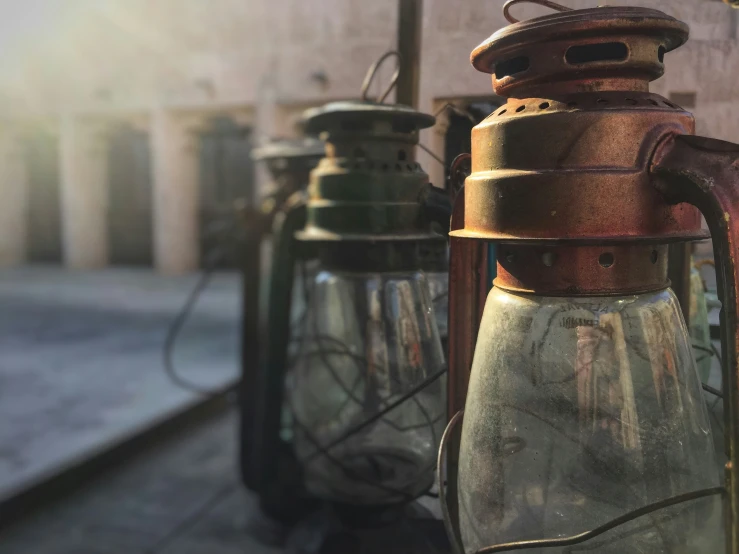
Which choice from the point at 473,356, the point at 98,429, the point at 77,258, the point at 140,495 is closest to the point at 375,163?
the point at 473,356

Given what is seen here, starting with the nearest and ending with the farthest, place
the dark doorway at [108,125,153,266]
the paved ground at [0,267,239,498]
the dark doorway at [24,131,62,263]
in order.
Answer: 1. the paved ground at [0,267,239,498]
2. the dark doorway at [108,125,153,266]
3. the dark doorway at [24,131,62,263]

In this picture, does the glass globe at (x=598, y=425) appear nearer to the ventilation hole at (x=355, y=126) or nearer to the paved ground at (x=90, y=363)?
the ventilation hole at (x=355, y=126)

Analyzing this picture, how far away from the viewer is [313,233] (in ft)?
1.77

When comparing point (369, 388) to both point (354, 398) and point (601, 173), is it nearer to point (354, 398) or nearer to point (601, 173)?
point (354, 398)

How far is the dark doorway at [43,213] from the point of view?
7.84 m

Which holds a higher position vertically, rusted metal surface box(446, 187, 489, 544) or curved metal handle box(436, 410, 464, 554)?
rusted metal surface box(446, 187, 489, 544)

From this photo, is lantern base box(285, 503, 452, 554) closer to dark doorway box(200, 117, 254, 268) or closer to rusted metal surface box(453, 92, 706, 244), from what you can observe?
rusted metal surface box(453, 92, 706, 244)

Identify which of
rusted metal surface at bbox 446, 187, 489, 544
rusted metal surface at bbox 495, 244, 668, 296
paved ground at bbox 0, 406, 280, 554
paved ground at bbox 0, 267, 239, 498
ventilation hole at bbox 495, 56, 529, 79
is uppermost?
ventilation hole at bbox 495, 56, 529, 79

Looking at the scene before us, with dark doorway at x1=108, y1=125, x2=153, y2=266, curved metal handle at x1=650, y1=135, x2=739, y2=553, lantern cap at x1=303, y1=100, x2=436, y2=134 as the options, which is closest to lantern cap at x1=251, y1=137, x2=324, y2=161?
lantern cap at x1=303, y1=100, x2=436, y2=134

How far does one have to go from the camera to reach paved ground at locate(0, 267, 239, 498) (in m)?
1.94

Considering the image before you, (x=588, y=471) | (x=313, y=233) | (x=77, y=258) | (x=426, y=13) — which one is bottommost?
(x=77, y=258)

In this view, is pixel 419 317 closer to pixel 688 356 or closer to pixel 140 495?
pixel 688 356

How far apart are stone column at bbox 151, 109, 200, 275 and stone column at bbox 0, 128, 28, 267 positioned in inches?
81.4

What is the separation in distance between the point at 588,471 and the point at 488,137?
7.3 inches
